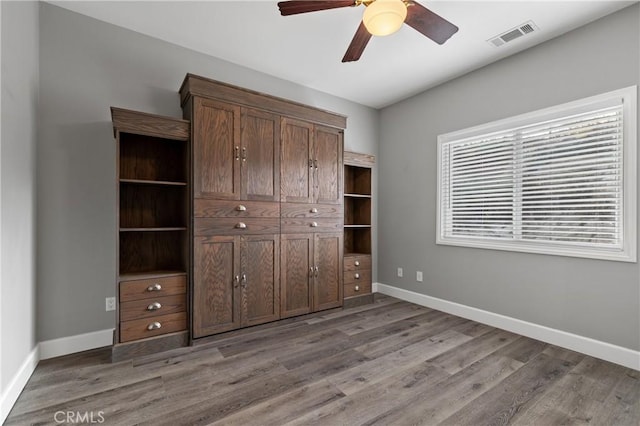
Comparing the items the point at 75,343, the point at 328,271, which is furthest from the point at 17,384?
the point at 328,271

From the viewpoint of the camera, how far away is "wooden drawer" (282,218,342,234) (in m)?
3.15

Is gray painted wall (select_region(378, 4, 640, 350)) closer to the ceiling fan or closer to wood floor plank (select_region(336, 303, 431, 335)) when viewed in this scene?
wood floor plank (select_region(336, 303, 431, 335))

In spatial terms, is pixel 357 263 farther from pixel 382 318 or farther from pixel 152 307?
pixel 152 307

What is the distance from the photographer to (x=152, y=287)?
8.09 feet

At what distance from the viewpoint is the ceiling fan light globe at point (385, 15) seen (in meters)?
1.71

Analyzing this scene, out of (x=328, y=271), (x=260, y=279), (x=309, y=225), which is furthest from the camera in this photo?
(x=328, y=271)

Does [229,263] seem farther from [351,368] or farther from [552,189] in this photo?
[552,189]

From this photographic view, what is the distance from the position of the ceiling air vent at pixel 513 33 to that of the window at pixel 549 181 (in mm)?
722

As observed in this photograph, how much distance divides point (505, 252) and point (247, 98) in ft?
9.97

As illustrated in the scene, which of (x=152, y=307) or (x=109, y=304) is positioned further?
(x=109, y=304)

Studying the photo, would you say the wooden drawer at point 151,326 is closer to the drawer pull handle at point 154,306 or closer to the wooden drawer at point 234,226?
the drawer pull handle at point 154,306

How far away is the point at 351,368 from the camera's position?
225 centimetres

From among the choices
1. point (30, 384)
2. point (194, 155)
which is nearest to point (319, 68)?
point (194, 155)

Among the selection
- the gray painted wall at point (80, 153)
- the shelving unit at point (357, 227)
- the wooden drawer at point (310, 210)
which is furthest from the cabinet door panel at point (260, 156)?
the shelving unit at point (357, 227)
